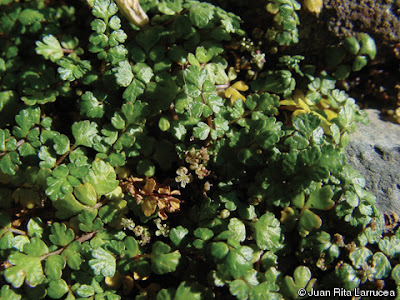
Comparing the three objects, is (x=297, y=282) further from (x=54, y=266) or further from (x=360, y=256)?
(x=54, y=266)

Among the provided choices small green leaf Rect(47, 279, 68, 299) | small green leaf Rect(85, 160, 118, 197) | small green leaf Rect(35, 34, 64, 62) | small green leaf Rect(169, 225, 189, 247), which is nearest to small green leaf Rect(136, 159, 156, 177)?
small green leaf Rect(85, 160, 118, 197)

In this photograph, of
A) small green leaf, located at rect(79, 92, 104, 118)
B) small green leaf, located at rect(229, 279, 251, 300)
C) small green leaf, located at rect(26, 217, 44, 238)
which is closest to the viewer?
small green leaf, located at rect(229, 279, 251, 300)

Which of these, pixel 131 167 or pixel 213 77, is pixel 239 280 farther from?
pixel 213 77

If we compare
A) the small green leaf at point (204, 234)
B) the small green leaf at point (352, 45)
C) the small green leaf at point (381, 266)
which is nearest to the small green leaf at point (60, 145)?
the small green leaf at point (204, 234)

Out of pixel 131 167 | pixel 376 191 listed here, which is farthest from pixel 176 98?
pixel 376 191

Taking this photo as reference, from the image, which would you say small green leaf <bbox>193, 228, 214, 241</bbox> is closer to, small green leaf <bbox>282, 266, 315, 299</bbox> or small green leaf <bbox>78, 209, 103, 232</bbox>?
small green leaf <bbox>282, 266, 315, 299</bbox>

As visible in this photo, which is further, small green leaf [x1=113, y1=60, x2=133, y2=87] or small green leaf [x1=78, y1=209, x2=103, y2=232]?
small green leaf [x1=113, y1=60, x2=133, y2=87]

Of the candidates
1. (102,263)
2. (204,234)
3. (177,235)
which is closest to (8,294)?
(102,263)
